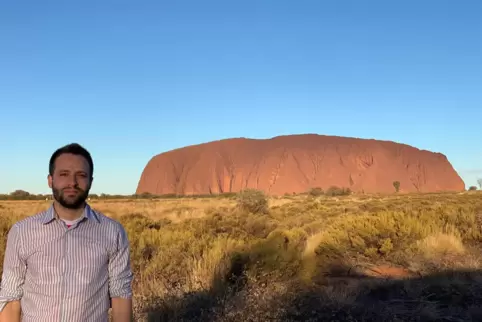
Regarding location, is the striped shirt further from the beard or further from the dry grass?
the dry grass

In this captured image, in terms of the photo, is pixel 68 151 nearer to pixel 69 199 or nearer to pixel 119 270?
pixel 69 199

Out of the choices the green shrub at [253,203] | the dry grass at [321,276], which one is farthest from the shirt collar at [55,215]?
the green shrub at [253,203]

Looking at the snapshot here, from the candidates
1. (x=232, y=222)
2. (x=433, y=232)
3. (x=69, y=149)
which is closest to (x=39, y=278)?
(x=69, y=149)

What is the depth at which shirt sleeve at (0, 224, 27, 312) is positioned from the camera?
7.64 feet

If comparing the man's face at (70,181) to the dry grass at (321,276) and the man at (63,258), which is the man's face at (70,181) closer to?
the man at (63,258)

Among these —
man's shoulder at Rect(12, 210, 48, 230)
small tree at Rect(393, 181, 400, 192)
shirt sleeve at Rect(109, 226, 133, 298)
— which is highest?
small tree at Rect(393, 181, 400, 192)

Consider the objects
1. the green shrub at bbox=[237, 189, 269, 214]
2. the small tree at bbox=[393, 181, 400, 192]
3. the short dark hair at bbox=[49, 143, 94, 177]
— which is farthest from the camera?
the small tree at bbox=[393, 181, 400, 192]

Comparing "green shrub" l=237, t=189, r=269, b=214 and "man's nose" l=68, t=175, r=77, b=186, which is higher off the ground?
"man's nose" l=68, t=175, r=77, b=186

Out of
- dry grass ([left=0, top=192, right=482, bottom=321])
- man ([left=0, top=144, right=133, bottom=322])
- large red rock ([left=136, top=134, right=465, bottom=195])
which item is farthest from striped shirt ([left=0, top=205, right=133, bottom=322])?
large red rock ([left=136, top=134, right=465, bottom=195])

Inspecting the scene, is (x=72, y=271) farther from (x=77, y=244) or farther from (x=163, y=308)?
(x=163, y=308)

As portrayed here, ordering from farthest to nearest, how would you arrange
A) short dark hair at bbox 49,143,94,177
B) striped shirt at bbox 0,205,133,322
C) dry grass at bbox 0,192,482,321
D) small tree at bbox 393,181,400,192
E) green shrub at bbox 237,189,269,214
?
small tree at bbox 393,181,400,192 → green shrub at bbox 237,189,269,214 → dry grass at bbox 0,192,482,321 → short dark hair at bbox 49,143,94,177 → striped shirt at bbox 0,205,133,322

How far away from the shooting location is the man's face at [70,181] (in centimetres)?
238

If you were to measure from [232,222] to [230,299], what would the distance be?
1066 centimetres

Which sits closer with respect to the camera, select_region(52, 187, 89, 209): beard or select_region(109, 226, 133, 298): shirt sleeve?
select_region(52, 187, 89, 209): beard
